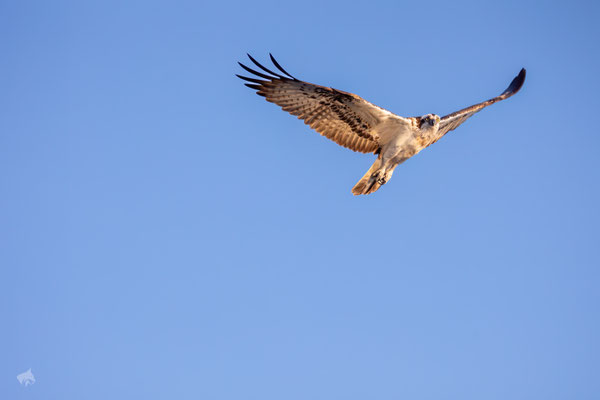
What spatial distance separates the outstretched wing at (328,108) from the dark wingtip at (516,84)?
321cm

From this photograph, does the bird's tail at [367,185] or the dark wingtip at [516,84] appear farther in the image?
the dark wingtip at [516,84]

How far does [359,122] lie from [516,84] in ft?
13.0

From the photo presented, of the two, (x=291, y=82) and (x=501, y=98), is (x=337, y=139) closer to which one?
(x=291, y=82)

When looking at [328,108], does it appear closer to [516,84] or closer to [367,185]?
[367,185]

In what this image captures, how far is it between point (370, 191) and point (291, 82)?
7.14 ft

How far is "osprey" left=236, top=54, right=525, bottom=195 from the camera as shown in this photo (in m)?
12.0

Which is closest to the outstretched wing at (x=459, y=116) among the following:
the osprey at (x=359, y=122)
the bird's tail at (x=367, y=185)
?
the osprey at (x=359, y=122)

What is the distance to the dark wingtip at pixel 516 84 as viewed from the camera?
14.4 m

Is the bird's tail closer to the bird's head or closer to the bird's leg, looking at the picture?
the bird's leg

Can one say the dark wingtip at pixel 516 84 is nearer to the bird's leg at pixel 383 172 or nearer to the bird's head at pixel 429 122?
the bird's head at pixel 429 122

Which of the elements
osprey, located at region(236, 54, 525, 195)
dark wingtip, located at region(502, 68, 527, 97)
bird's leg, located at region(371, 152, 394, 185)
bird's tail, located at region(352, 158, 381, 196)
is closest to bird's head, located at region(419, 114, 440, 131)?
osprey, located at region(236, 54, 525, 195)

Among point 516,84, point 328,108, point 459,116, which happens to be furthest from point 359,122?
point 516,84

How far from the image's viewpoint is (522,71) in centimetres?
1518

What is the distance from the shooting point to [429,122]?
1248cm
